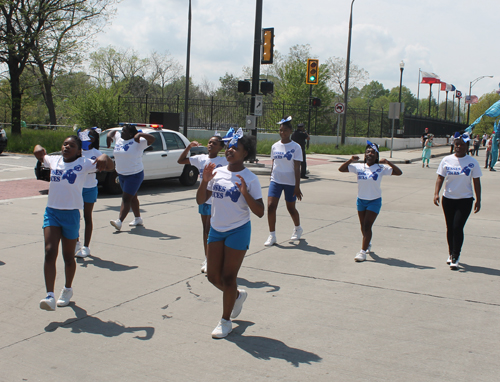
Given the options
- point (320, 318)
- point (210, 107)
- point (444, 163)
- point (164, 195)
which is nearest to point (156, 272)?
point (320, 318)

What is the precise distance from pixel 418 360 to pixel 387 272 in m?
2.51

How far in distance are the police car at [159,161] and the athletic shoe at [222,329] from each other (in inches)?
326

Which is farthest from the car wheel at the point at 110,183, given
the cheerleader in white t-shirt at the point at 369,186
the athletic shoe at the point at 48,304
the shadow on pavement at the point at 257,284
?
the athletic shoe at the point at 48,304

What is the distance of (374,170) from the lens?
684 centimetres

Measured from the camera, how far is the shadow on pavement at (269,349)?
388 centimetres

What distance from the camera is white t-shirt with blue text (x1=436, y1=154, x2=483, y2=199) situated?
21.5 ft

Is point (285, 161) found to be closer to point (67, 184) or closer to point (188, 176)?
point (67, 184)

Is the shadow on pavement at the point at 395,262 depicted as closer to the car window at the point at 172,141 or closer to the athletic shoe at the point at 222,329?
the athletic shoe at the point at 222,329

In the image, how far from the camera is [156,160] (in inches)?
513

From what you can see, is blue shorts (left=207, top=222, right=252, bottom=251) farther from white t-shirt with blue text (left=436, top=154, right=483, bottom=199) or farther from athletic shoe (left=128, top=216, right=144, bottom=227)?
athletic shoe (left=128, top=216, right=144, bottom=227)

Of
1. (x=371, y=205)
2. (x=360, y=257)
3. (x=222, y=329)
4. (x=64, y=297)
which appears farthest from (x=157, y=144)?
(x=222, y=329)

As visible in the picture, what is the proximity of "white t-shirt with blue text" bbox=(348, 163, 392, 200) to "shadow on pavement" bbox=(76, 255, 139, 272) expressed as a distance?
3132mm

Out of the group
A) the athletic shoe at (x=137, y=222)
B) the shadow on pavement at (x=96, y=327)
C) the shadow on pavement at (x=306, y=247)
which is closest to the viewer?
the shadow on pavement at (x=96, y=327)

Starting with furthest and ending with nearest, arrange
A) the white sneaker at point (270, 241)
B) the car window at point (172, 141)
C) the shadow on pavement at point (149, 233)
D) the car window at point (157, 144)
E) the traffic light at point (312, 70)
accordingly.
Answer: the traffic light at point (312, 70) → the car window at point (172, 141) → the car window at point (157, 144) → the shadow on pavement at point (149, 233) → the white sneaker at point (270, 241)
